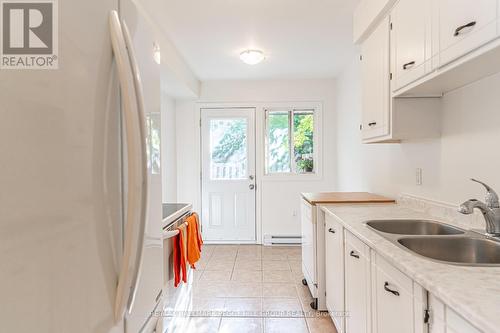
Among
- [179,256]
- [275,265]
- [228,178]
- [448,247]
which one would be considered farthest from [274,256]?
[448,247]

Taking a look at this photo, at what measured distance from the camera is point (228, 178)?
15.6ft

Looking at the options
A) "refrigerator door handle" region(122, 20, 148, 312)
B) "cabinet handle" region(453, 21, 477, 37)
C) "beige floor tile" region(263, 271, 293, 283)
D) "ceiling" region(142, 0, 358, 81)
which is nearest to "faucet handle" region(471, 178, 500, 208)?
"cabinet handle" region(453, 21, 477, 37)

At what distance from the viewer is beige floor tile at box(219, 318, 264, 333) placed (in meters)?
2.24

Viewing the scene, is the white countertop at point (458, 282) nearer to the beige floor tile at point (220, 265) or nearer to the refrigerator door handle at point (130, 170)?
the refrigerator door handle at point (130, 170)

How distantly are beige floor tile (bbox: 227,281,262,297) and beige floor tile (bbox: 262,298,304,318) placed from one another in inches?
7.0

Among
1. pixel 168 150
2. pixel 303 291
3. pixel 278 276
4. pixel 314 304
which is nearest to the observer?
pixel 314 304

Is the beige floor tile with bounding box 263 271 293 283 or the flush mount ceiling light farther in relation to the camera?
the flush mount ceiling light

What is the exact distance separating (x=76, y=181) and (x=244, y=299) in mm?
2429

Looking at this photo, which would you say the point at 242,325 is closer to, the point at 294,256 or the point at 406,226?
the point at 406,226

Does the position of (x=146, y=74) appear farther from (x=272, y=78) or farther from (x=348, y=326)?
(x=272, y=78)

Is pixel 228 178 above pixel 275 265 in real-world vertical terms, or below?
above

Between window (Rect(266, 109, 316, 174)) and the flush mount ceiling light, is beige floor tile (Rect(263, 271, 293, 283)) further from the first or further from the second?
the flush mount ceiling light

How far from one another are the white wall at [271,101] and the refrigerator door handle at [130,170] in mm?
3953

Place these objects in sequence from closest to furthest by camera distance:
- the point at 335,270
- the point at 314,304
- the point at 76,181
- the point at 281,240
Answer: the point at 76,181
the point at 335,270
the point at 314,304
the point at 281,240
